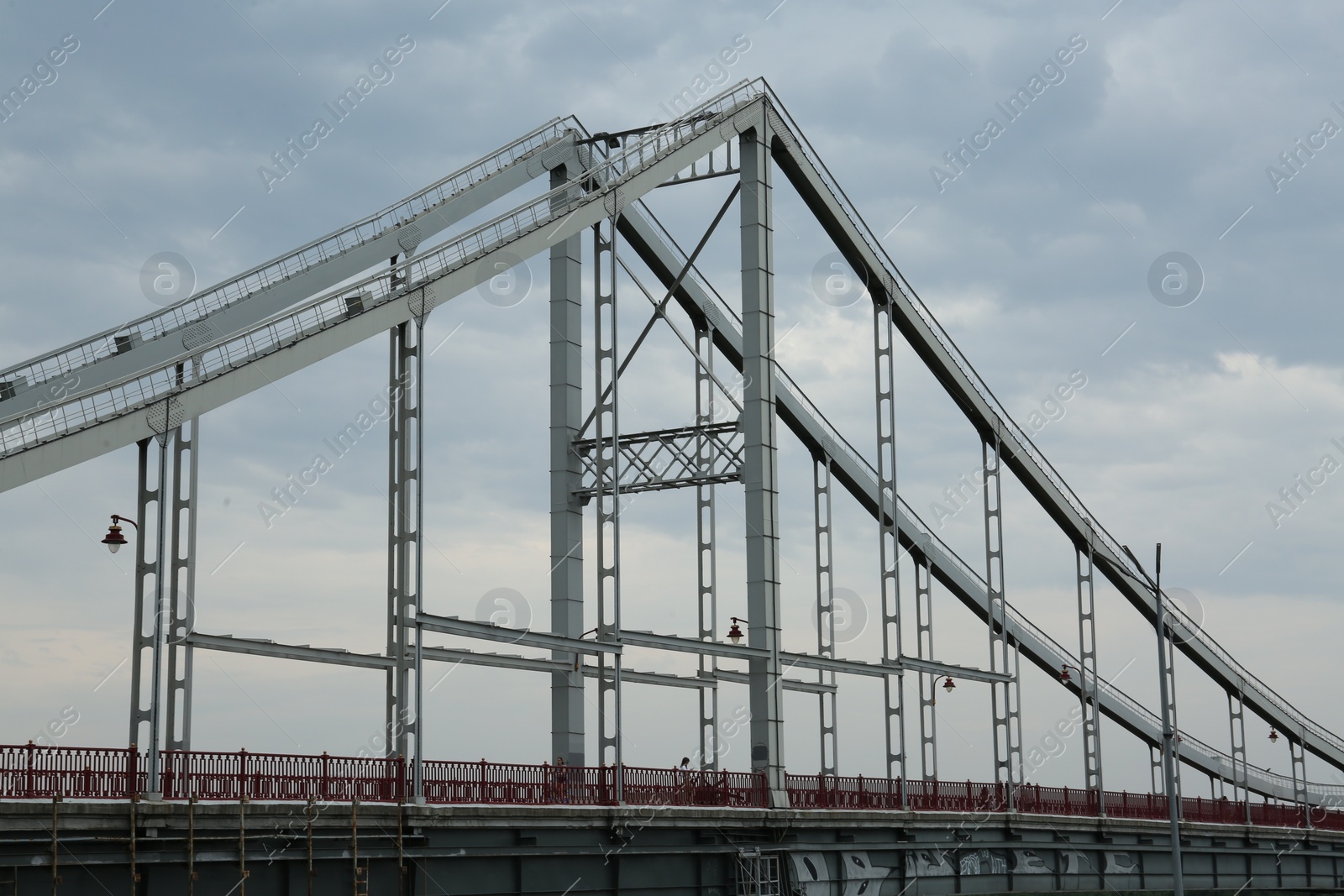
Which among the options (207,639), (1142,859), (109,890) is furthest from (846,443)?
(109,890)

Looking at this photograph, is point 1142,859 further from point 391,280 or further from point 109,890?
point 109,890

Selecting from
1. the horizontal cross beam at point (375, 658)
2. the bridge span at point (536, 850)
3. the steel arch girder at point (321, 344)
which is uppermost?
the steel arch girder at point (321, 344)

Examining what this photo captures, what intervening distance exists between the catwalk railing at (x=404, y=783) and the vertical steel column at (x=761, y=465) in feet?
5.26

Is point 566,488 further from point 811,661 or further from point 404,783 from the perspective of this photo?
point 404,783

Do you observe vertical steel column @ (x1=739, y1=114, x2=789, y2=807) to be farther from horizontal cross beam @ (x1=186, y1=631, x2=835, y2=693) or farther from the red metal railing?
the red metal railing

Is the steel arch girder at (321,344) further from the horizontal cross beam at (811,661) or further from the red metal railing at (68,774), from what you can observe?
the horizontal cross beam at (811,661)

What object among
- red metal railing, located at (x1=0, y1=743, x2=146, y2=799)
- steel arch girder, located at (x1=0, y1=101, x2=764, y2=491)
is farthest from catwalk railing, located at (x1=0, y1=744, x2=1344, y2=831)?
steel arch girder, located at (x1=0, y1=101, x2=764, y2=491)

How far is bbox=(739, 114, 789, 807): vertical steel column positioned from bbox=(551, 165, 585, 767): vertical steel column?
5.00 m

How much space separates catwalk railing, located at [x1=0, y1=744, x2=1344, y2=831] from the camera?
25219 mm

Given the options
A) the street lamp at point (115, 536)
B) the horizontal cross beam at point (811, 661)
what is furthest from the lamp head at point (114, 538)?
the horizontal cross beam at point (811, 661)

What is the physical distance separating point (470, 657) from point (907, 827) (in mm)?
17106

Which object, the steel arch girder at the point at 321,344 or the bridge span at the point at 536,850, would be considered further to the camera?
the steel arch girder at the point at 321,344

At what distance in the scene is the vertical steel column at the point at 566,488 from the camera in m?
44.3

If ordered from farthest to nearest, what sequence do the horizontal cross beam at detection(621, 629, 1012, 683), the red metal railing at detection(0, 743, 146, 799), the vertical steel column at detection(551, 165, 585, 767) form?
the vertical steel column at detection(551, 165, 585, 767), the horizontal cross beam at detection(621, 629, 1012, 683), the red metal railing at detection(0, 743, 146, 799)
